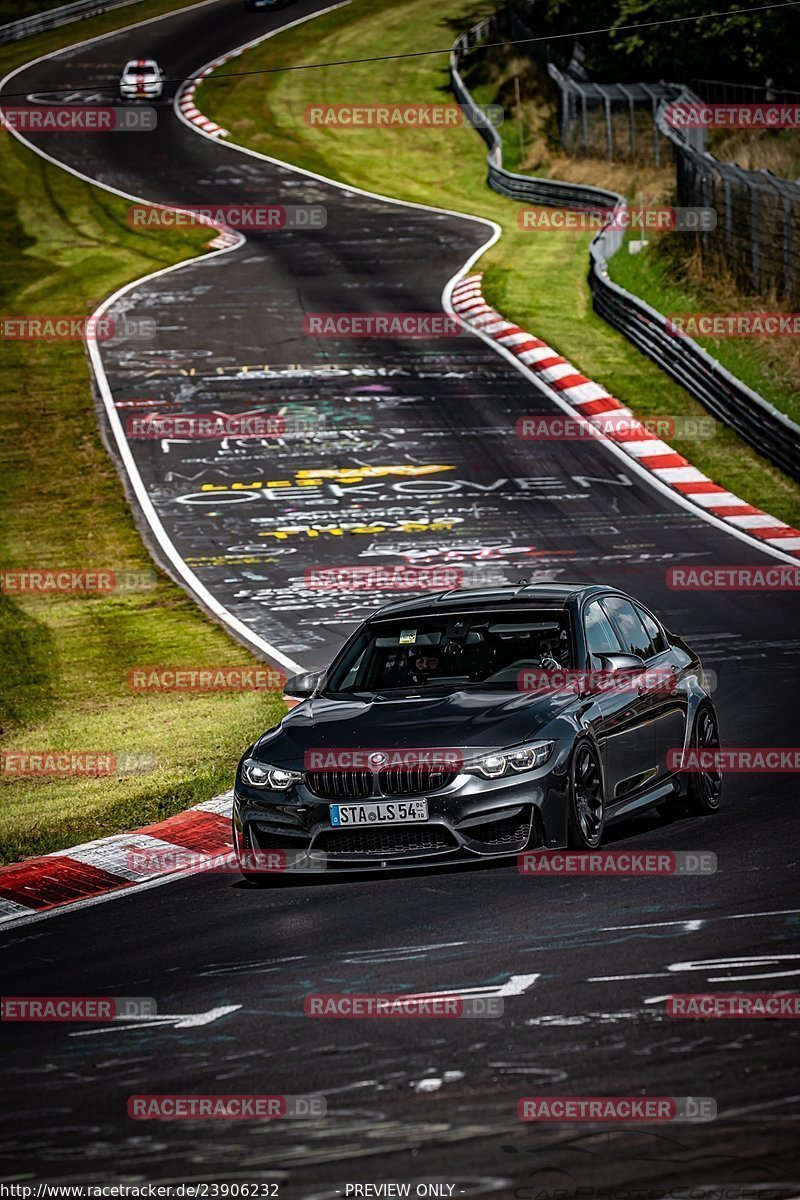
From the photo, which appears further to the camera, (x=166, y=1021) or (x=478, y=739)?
(x=478, y=739)

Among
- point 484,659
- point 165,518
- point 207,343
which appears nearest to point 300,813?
point 484,659

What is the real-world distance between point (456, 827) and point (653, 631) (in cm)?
288

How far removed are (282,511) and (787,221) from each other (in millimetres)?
10089

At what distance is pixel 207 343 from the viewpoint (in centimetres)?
3469

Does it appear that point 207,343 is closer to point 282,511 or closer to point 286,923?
point 282,511

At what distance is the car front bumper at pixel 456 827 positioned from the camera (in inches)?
366

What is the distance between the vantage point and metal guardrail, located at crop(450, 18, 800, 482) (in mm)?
25125

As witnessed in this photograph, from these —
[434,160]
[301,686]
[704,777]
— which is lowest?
[434,160]

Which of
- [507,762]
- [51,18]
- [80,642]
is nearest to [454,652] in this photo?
[507,762]

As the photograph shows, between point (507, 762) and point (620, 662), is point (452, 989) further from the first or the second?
point (620, 662)

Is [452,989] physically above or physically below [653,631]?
above

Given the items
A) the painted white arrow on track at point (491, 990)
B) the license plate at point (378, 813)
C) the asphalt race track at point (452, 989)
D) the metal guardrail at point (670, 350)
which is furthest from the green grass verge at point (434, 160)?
the painted white arrow on track at point (491, 990)

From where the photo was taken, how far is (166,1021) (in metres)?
7.31

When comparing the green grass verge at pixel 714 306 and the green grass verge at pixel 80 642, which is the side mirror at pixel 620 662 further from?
the green grass verge at pixel 714 306
